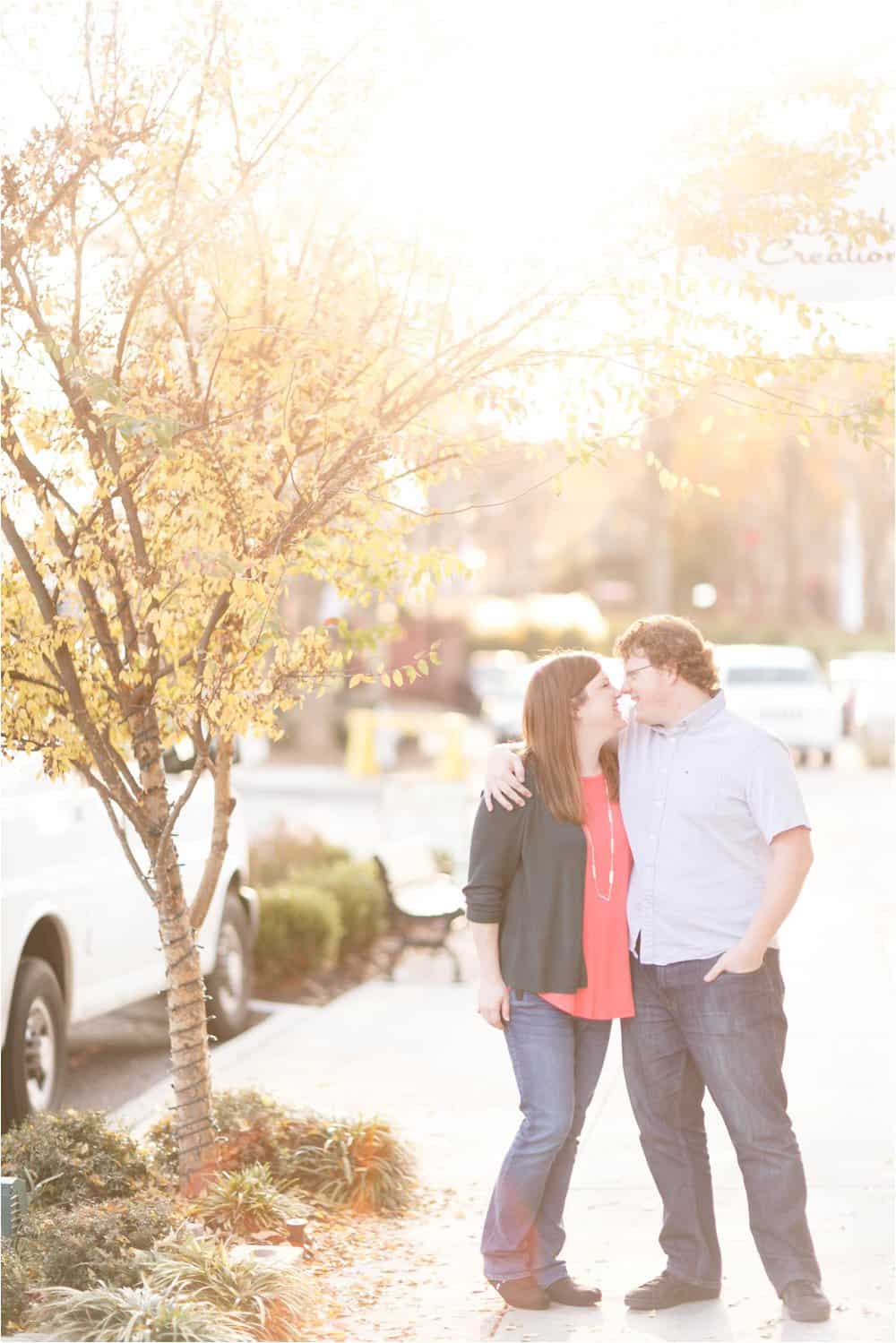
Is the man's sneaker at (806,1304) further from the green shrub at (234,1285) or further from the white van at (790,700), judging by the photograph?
the white van at (790,700)

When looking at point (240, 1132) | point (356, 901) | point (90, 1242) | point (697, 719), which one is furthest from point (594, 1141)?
point (356, 901)

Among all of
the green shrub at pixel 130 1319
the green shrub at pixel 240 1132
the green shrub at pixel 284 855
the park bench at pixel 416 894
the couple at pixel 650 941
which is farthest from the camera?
the green shrub at pixel 284 855

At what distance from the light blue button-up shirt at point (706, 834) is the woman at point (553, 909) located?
129 millimetres

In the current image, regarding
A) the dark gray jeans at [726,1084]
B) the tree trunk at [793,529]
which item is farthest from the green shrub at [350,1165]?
the tree trunk at [793,529]

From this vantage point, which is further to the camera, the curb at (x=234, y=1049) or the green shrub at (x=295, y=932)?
the green shrub at (x=295, y=932)

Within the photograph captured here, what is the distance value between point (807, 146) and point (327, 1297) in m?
3.61

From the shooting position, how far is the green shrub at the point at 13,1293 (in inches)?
211

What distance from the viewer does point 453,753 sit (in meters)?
27.5

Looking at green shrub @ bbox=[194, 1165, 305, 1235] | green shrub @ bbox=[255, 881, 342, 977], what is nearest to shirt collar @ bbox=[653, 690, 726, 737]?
green shrub @ bbox=[194, 1165, 305, 1235]

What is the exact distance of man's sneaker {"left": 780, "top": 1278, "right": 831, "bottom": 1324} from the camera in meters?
5.37

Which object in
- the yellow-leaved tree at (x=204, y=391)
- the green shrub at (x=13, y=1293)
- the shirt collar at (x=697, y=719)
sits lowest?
the green shrub at (x=13, y=1293)

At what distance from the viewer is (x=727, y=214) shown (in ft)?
19.3

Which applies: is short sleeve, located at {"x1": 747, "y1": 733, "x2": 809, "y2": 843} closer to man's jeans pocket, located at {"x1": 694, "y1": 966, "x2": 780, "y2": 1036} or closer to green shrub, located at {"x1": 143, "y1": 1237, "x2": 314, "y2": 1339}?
man's jeans pocket, located at {"x1": 694, "y1": 966, "x2": 780, "y2": 1036}

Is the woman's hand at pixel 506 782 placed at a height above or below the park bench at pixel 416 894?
above
